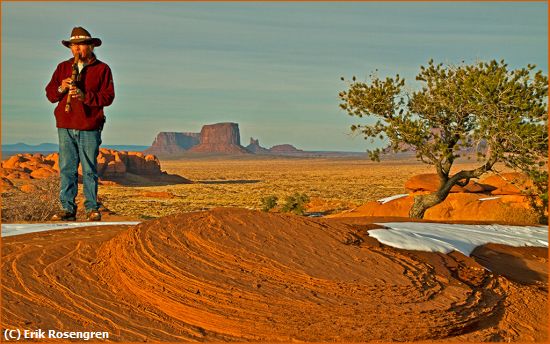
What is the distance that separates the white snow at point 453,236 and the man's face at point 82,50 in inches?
204

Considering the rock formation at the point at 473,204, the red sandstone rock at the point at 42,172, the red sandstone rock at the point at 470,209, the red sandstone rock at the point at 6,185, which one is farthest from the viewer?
the red sandstone rock at the point at 42,172

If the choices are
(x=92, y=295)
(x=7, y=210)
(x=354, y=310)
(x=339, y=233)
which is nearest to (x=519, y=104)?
(x=339, y=233)

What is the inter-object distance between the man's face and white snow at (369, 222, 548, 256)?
5182mm

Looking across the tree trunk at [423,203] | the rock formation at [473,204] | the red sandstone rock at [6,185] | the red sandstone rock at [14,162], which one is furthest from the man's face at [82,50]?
the red sandstone rock at [14,162]

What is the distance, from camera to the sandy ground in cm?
631

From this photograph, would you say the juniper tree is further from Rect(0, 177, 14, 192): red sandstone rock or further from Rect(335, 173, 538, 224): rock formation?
Rect(0, 177, 14, 192): red sandstone rock

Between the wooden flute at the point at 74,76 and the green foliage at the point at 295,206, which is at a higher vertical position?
the wooden flute at the point at 74,76

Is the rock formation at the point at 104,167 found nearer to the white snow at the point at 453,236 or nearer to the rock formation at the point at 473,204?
the rock formation at the point at 473,204

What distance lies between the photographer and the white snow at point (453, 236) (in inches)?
368

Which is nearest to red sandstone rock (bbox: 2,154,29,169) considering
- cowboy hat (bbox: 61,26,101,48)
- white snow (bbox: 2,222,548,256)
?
white snow (bbox: 2,222,548,256)

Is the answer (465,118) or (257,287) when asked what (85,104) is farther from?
(465,118)

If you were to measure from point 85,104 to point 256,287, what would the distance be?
4659 mm

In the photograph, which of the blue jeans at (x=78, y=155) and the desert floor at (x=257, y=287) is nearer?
the desert floor at (x=257, y=287)

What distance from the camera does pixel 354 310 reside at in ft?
21.7
